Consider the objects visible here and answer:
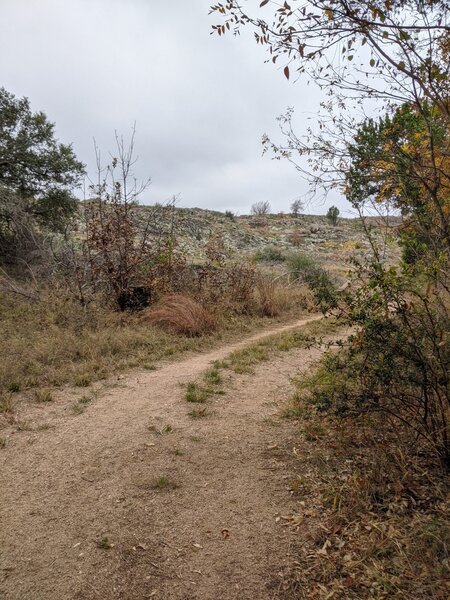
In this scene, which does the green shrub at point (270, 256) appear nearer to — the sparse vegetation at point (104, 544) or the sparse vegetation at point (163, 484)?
the sparse vegetation at point (163, 484)

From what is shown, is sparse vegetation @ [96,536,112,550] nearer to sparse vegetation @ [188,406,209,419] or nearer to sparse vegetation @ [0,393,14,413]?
sparse vegetation @ [188,406,209,419]

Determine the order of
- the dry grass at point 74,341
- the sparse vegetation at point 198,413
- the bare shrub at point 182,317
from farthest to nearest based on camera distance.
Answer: the bare shrub at point 182,317, the dry grass at point 74,341, the sparse vegetation at point 198,413

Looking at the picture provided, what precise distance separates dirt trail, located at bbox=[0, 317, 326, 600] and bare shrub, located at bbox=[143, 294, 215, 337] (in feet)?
10.6

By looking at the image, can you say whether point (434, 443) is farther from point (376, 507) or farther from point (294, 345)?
point (294, 345)

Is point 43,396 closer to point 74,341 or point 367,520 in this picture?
point 74,341

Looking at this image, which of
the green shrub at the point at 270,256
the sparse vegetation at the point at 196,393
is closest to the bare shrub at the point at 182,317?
the sparse vegetation at the point at 196,393

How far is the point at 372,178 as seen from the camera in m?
3.54

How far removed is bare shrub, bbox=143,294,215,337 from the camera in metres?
8.23

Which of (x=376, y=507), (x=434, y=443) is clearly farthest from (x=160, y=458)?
(x=434, y=443)

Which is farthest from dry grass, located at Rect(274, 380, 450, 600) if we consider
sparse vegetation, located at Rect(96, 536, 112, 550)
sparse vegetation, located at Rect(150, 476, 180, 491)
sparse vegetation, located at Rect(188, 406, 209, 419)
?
sparse vegetation, located at Rect(188, 406, 209, 419)

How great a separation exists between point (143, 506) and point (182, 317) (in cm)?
532

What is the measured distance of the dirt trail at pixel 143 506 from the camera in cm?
246

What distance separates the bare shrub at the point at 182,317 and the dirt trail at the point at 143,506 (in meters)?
3.24

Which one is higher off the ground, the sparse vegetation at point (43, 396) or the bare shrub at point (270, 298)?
the bare shrub at point (270, 298)
